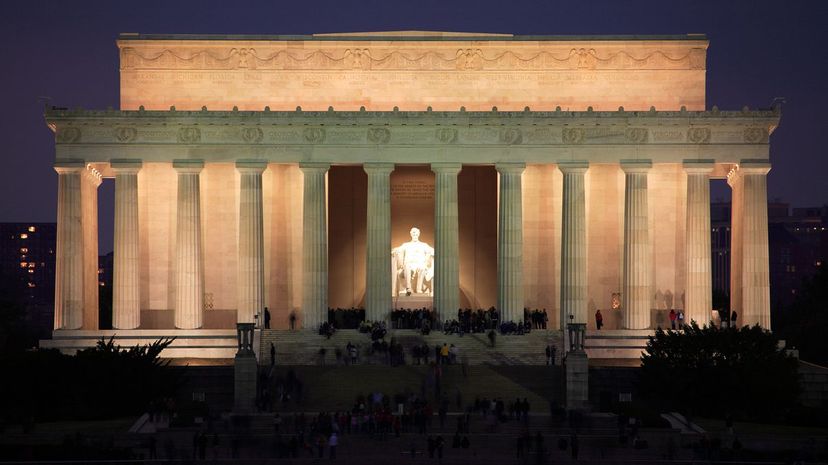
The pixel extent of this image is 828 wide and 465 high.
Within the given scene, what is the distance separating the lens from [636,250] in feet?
312

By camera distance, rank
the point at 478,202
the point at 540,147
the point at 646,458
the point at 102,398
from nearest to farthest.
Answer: the point at 646,458
the point at 102,398
the point at 540,147
the point at 478,202

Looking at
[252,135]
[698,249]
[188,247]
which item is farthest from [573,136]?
[188,247]

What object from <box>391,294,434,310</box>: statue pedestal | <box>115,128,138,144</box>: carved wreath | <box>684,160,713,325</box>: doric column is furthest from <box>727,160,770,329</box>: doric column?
<box>115,128,138,144</box>: carved wreath

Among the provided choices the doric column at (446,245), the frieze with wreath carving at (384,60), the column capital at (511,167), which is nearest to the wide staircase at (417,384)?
the doric column at (446,245)

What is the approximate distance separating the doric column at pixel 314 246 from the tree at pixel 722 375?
902 inches

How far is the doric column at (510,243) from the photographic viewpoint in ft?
312

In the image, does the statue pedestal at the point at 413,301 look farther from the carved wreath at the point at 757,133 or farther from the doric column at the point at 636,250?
the carved wreath at the point at 757,133

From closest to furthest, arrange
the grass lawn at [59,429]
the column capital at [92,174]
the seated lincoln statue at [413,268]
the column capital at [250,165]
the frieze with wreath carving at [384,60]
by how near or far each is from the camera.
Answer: the grass lawn at [59,429], the column capital at [250,165], the column capital at [92,174], the frieze with wreath carving at [384,60], the seated lincoln statue at [413,268]

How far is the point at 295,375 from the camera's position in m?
82.6

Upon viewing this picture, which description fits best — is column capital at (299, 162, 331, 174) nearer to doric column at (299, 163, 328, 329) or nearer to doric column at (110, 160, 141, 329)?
doric column at (299, 163, 328, 329)

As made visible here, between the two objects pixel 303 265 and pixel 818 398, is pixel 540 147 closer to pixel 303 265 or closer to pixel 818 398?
pixel 303 265

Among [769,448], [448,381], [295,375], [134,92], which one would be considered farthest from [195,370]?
[769,448]

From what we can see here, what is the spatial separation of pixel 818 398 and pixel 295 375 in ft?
89.9

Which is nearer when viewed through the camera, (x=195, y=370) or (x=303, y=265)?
(x=195, y=370)
